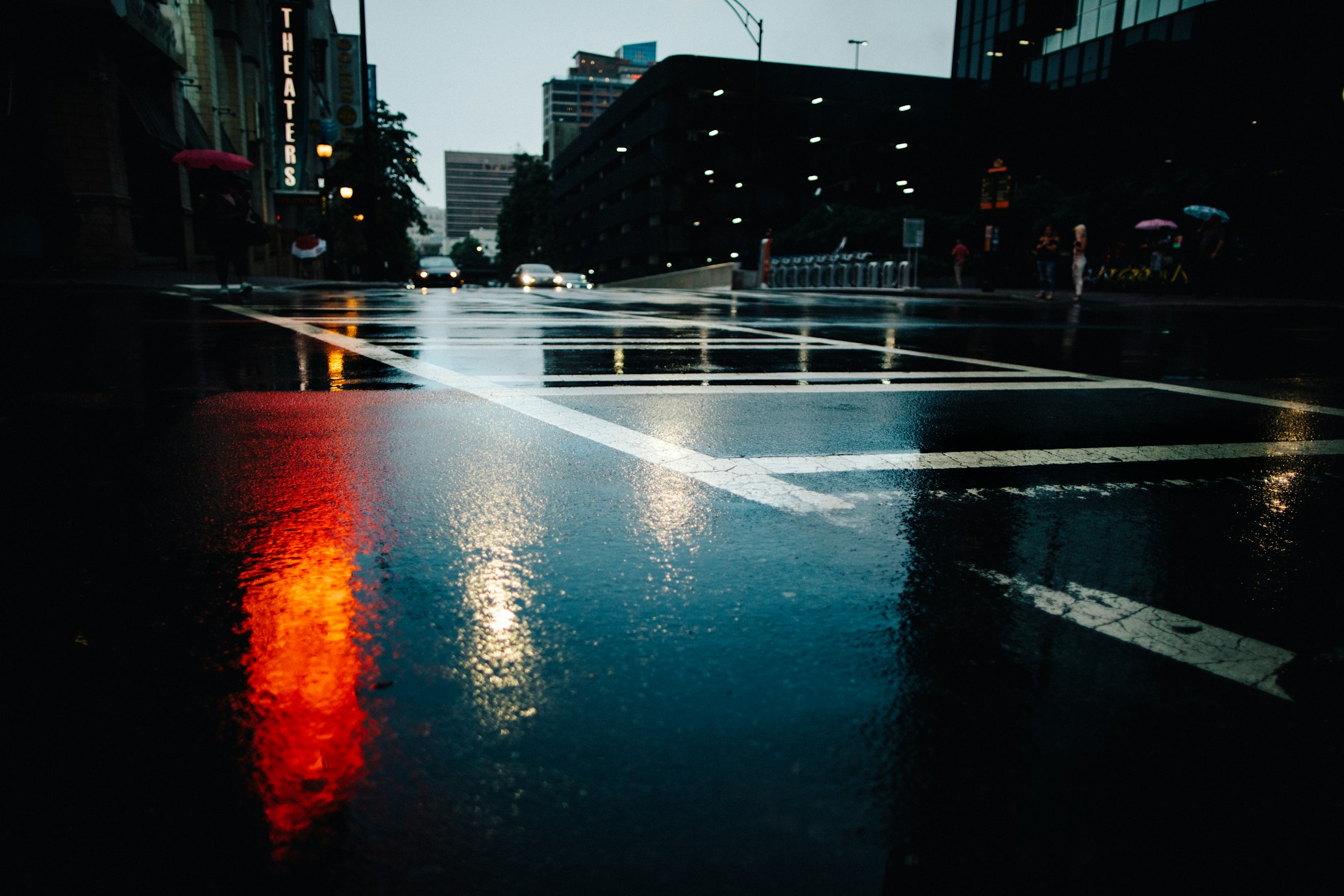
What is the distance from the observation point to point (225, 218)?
17.2 meters

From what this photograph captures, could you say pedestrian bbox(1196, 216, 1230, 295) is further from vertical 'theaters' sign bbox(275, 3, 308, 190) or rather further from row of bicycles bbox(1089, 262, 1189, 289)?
vertical 'theaters' sign bbox(275, 3, 308, 190)

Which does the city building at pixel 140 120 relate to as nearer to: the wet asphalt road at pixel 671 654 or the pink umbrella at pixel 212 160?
the pink umbrella at pixel 212 160

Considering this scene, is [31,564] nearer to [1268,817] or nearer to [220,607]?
[220,607]

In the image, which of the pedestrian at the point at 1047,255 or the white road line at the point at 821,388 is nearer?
the white road line at the point at 821,388

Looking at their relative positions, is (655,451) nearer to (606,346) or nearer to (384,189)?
(606,346)

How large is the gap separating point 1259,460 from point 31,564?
5002 millimetres

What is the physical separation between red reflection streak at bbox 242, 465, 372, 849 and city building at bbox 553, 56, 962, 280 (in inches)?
2949

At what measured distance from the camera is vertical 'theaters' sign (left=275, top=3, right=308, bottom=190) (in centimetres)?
4266

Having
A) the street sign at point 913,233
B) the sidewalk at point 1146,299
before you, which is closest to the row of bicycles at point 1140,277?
the sidewalk at point 1146,299

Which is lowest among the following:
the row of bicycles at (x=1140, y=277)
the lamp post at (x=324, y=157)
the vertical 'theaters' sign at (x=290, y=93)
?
the row of bicycles at (x=1140, y=277)

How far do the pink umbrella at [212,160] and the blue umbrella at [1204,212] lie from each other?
26940 mm

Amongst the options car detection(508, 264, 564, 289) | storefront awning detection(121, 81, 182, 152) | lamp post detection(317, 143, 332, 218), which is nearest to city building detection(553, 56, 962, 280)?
car detection(508, 264, 564, 289)

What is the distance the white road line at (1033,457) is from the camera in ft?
13.6

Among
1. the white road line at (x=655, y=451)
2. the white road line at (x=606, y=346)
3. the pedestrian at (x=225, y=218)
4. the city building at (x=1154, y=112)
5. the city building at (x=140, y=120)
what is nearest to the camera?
the white road line at (x=655, y=451)
